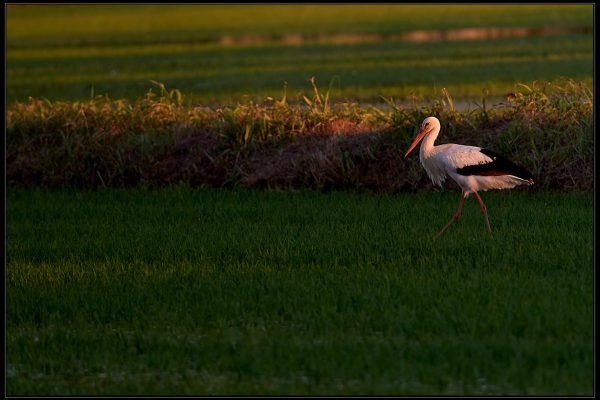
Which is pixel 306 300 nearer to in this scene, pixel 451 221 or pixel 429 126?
pixel 451 221

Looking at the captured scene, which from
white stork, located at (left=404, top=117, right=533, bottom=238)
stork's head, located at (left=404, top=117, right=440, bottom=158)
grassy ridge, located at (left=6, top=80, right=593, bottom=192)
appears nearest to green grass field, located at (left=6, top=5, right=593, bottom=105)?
grassy ridge, located at (left=6, top=80, right=593, bottom=192)

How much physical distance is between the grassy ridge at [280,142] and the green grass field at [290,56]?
1166 millimetres

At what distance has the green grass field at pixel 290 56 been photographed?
25047 mm

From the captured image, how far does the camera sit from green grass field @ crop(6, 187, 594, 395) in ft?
22.6

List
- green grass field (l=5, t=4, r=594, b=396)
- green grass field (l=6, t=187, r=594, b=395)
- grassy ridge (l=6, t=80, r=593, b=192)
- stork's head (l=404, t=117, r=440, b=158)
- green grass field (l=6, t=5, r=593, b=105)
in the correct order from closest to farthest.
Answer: green grass field (l=6, t=187, r=594, b=395) < green grass field (l=5, t=4, r=594, b=396) < stork's head (l=404, t=117, r=440, b=158) < grassy ridge (l=6, t=80, r=593, b=192) < green grass field (l=6, t=5, r=593, b=105)

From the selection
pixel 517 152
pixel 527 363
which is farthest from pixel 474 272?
pixel 517 152

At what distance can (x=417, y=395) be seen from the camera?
645 cm

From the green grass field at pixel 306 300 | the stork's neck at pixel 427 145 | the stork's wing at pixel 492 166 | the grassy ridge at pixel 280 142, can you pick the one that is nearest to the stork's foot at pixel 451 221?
the green grass field at pixel 306 300

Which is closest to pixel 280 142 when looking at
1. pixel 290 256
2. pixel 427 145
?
pixel 427 145

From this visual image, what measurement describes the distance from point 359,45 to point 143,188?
23315 millimetres

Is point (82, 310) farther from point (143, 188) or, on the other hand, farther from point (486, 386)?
point (143, 188)

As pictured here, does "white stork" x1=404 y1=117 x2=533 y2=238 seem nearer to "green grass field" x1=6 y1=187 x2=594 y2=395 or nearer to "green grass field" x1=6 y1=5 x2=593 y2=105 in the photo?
"green grass field" x1=6 y1=187 x2=594 y2=395

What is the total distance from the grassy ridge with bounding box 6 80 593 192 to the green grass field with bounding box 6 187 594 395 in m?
1.00

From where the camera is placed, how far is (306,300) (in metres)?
8.43
